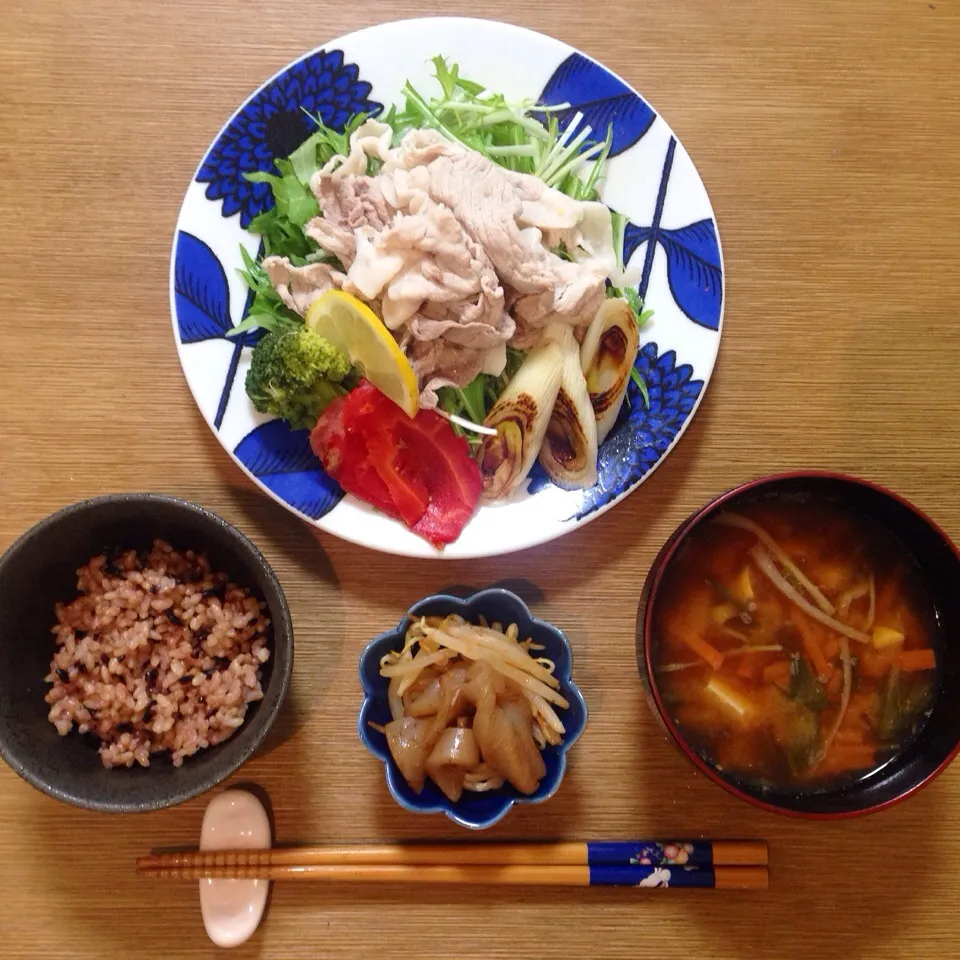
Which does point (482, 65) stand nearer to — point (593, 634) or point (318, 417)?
point (318, 417)

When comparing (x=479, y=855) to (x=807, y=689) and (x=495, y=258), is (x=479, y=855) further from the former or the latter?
(x=495, y=258)

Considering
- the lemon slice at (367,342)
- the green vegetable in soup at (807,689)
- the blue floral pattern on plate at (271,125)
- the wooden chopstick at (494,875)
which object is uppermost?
the blue floral pattern on plate at (271,125)

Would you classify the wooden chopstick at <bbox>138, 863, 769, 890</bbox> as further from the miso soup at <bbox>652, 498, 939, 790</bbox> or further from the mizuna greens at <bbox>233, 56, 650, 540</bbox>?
the mizuna greens at <bbox>233, 56, 650, 540</bbox>

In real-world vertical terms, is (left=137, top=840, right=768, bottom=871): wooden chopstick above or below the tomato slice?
below

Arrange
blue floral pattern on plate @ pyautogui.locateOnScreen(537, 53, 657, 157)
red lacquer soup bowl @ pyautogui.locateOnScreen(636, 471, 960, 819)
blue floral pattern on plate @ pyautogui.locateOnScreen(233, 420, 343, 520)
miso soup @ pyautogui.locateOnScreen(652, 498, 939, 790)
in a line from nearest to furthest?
red lacquer soup bowl @ pyautogui.locateOnScreen(636, 471, 960, 819) → miso soup @ pyautogui.locateOnScreen(652, 498, 939, 790) → blue floral pattern on plate @ pyautogui.locateOnScreen(233, 420, 343, 520) → blue floral pattern on plate @ pyautogui.locateOnScreen(537, 53, 657, 157)

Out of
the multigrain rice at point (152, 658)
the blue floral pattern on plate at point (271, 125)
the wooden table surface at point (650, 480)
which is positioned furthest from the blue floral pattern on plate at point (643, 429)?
the blue floral pattern on plate at point (271, 125)

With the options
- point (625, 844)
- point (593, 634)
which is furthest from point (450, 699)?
point (625, 844)

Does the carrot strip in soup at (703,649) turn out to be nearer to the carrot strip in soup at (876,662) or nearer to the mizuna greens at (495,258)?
the carrot strip in soup at (876,662)

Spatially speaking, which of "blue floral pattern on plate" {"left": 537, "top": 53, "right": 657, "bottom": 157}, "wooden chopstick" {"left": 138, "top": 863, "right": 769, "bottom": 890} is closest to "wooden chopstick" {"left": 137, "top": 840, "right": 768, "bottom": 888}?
"wooden chopstick" {"left": 138, "top": 863, "right": 769, "bottom": 890}
